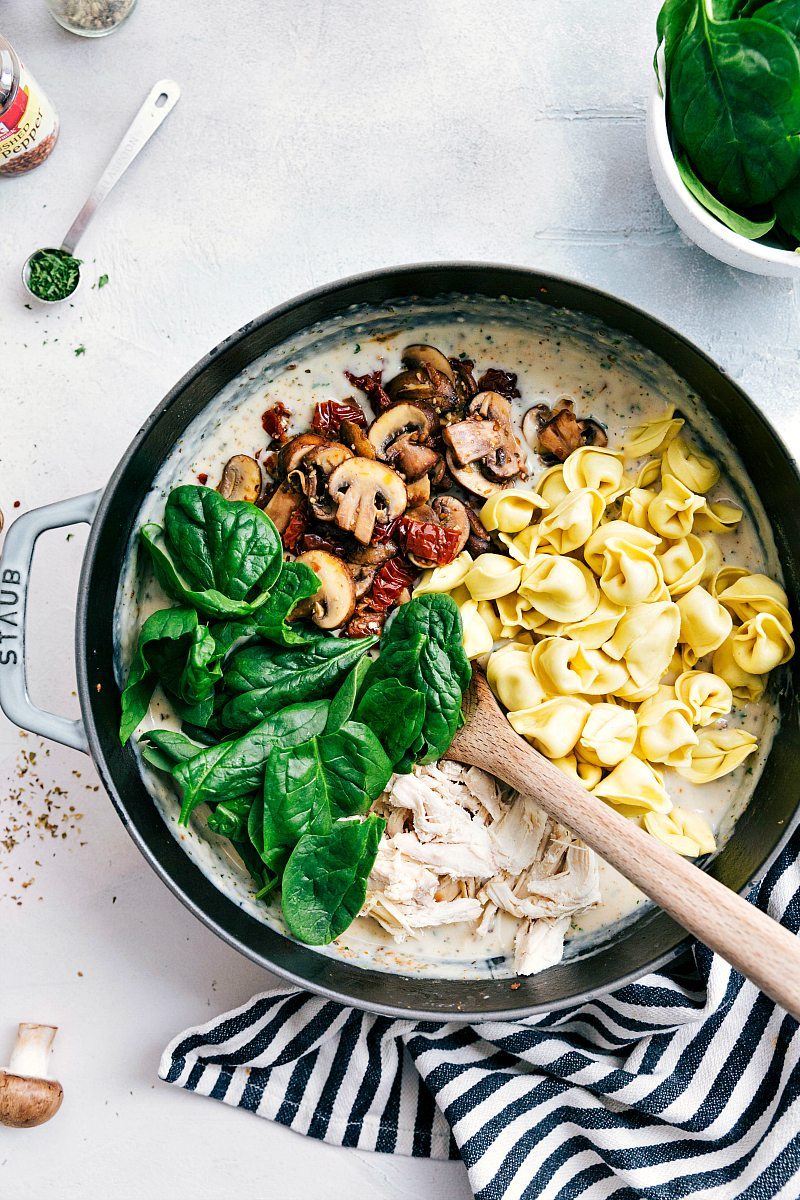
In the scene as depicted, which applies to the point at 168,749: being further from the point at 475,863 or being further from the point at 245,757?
the point at 475,863

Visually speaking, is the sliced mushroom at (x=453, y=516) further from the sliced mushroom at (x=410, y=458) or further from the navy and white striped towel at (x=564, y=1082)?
the navy and white striped towel at (x=564, y=1082)

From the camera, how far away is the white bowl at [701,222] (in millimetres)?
2330

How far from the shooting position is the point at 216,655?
2.34 meters

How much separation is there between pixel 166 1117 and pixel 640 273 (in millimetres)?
2717

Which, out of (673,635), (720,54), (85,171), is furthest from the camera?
(85,171)

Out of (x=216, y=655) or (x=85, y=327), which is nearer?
(x=216, y=655)

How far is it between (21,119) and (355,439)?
119 cm

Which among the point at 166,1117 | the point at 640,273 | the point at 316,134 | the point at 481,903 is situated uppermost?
the point at 316,134

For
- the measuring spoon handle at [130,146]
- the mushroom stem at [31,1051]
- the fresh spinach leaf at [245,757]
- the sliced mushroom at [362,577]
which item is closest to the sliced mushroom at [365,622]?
the sliced mushroom at [362,577]

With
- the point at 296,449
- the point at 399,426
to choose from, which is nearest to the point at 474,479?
the point at 399,426

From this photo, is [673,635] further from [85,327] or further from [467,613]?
[85,327]

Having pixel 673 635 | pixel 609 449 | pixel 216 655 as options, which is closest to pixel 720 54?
pixel 609 449

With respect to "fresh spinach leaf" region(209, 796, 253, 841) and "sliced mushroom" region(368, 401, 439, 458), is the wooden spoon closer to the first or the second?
"fresh spinach leaf" region(209, 796, 253, 841)

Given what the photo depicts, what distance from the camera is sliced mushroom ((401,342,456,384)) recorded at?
2.62 meters
